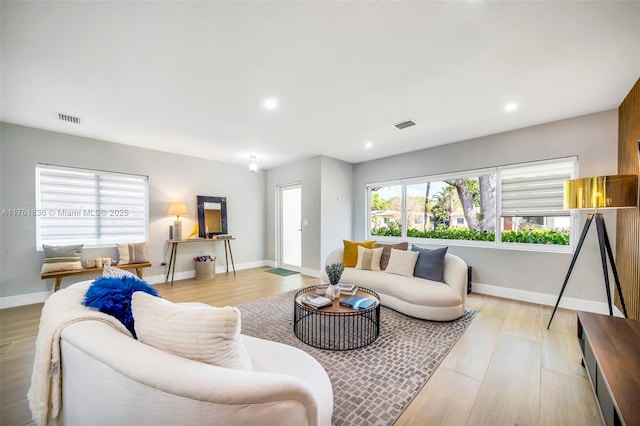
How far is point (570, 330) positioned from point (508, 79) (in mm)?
2719

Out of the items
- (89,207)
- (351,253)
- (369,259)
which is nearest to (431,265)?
(369,259)

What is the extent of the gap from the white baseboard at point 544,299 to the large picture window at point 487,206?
695 mm

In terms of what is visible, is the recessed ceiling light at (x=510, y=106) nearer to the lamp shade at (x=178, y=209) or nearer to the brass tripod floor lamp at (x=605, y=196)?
the brass tripod floor lamp at (x=605, y=196)

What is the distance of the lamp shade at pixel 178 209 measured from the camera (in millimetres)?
4480

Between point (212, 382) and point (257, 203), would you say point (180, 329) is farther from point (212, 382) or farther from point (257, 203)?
point (257, 203)

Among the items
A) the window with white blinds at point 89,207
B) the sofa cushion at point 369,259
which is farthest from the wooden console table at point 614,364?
the window with white blinds at point 89,207

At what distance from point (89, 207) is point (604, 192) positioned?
685cm

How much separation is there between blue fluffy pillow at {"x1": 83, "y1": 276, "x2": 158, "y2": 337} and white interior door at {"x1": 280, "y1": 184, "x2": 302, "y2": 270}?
446 cm

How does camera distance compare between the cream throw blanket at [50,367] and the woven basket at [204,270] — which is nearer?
the cream throw blanket at [50,367]

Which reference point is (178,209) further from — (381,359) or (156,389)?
(156,389)

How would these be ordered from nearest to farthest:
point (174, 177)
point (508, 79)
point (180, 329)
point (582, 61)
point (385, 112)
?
1. point (180, 329)
2. point (582, 61)
3. point (508, 79)
4. point (385, 112)
5. point (174, 177)

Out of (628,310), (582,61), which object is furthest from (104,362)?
(628,310)

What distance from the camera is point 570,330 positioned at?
2.57 metres

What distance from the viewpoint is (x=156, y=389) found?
696mm
